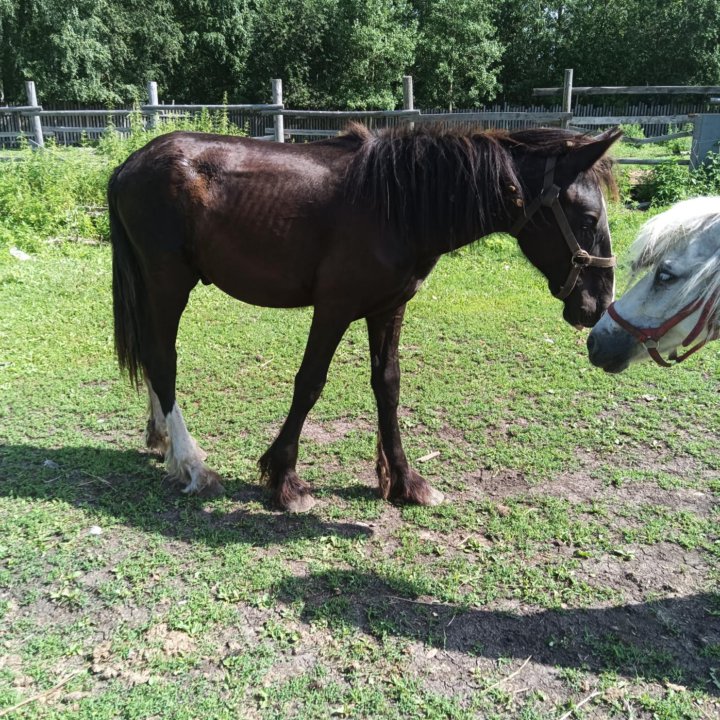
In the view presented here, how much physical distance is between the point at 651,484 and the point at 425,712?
2.06 m

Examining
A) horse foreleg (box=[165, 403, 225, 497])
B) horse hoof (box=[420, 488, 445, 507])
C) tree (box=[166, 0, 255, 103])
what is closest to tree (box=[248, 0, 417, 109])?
tree (box=[166, 0, 255, 103])

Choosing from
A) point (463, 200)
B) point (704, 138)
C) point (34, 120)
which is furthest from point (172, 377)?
point (34, 120)

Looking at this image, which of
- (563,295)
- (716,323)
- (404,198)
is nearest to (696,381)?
(563,295)

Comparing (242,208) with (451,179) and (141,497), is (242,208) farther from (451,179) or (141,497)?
(141,497)

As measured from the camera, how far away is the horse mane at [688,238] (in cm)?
213

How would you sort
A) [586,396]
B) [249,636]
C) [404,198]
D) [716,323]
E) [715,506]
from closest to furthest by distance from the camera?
[716,323] < [249,636] < [404,198] < [715,506] < [586,396]

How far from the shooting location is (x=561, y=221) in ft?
8.92

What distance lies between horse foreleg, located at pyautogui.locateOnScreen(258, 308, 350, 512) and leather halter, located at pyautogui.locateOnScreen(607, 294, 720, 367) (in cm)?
128

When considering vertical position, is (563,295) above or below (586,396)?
above

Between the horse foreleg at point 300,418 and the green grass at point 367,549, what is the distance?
12 centimetres

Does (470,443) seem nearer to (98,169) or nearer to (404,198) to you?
(404,198)

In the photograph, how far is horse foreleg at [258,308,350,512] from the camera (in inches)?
117

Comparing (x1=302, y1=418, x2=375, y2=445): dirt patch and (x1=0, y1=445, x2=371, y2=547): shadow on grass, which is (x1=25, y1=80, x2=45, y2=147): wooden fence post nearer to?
(x1=0, y1=445, x2=371, y2=547): shadow on grass

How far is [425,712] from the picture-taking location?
206 centimetres
